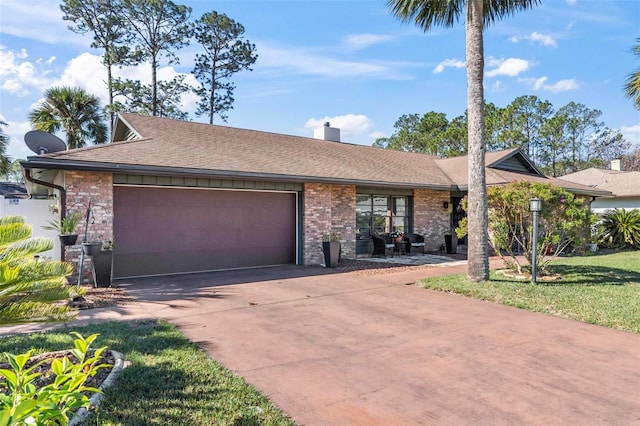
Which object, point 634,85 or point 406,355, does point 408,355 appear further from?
point 634,85

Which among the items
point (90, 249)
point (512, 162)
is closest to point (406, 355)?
point (90, 249)

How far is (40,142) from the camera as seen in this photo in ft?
30.1

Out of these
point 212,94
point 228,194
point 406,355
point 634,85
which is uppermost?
point 212,94

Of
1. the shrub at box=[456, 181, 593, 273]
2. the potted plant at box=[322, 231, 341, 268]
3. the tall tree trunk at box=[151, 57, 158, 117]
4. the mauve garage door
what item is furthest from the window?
the tall tree trunk at box=[151, 57, 158, 117]

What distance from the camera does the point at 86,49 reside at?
26078mm

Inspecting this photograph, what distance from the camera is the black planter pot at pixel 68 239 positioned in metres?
8.34

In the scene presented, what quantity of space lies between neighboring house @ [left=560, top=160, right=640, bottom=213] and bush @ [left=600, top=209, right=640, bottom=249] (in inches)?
88.4

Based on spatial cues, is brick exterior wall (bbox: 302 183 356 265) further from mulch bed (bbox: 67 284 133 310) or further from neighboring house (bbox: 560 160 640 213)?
neighboring house (bbox: 560 160 640 213)

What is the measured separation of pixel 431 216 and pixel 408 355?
40.0 feet

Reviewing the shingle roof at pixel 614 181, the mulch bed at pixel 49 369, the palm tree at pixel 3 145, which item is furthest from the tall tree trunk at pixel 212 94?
the mulch bed at pixel 49 369

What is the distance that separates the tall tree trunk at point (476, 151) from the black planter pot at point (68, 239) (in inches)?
343

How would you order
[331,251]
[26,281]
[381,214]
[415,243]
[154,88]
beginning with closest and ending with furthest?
[26,281] < [331,251] < [381,214] < [415,243] < [154,88]

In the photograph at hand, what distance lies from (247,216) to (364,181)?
12.5ft

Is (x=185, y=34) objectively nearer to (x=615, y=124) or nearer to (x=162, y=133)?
(x=162, y=133)
